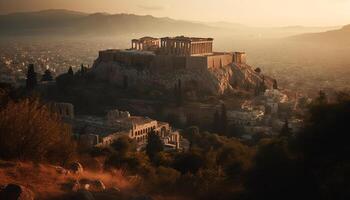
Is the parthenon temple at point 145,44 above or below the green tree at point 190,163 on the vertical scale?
above

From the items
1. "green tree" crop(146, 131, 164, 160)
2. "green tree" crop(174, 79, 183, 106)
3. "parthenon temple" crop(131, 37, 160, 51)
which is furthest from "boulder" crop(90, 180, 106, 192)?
"parthenon temple" crop(131, 37, 160, 51)

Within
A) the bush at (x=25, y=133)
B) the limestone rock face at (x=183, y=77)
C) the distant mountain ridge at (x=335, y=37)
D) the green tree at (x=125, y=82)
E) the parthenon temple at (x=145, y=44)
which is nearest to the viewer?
the bush at (x=25, y=133)

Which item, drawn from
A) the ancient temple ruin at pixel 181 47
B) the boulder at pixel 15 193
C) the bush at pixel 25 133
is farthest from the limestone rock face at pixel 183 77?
the boulder at pixel 15 193

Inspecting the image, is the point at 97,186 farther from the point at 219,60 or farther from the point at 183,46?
the point at 219,60

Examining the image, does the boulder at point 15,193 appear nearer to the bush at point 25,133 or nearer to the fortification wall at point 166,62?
the bush at point 25,133

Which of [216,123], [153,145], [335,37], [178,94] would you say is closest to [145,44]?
[178,94]

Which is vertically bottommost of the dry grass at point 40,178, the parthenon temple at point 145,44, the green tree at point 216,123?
the green tree at point 216,123
